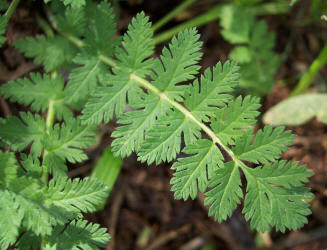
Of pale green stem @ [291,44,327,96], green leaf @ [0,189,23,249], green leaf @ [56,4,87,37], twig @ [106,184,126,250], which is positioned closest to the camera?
green leaf @ [0,189,23,249]

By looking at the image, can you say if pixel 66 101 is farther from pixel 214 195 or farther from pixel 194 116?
pixel 214 195

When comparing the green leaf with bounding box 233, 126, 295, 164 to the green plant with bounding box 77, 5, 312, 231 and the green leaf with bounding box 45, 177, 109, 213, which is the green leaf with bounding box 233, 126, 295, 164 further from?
the green leaf with bounding box 45, 177, 109, 213

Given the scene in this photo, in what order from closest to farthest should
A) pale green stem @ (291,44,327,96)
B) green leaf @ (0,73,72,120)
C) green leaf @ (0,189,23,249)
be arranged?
green leaf @ (0,189,23,249)
green leaf @ (0,73,72,120)
pale green stem @ (291,44,327,96)

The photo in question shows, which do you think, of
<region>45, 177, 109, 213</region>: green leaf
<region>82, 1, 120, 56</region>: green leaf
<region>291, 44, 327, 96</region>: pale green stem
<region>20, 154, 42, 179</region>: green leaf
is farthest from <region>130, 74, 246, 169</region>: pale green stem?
<region>291, 44, 327, 96</region>: pale green stem

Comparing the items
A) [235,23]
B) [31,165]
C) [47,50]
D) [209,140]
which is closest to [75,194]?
[31,165]

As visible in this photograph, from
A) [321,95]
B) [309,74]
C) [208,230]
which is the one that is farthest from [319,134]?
[208,230]

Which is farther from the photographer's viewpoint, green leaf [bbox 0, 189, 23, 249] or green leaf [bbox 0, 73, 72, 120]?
green leaf [bbox 0, 73, 72, 120]
